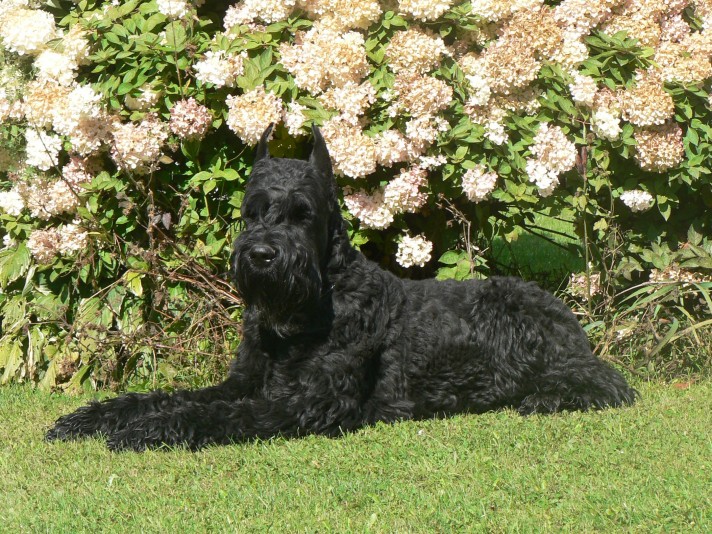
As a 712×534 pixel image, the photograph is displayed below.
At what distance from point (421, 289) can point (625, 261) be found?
1682mm

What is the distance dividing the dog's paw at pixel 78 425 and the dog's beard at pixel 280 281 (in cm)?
104

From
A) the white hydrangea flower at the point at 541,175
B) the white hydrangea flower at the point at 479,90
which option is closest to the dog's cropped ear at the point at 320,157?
the white hydrangea flower at the point at 479,90

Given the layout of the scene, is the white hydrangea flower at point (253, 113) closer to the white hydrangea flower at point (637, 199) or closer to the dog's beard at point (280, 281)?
the dog's beard at point (280, 281)

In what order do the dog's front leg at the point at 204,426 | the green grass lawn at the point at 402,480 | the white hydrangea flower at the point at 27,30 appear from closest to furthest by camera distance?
the green grass lawn at the point at 402,480 → the dog's front leg at the point at 204,426 → the white hydrangea flower at the point at 27,30

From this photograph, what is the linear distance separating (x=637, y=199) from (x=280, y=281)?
272 centimetres

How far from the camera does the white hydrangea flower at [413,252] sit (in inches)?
257

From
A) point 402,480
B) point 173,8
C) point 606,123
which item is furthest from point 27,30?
point 402,480

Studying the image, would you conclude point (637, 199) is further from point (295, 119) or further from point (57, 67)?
point (57, 67)

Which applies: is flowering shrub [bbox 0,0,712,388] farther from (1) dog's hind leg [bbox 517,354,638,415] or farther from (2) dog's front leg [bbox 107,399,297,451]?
(2) dog's front leg [bbox 107,399,297,451]

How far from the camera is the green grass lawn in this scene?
398 centimetres

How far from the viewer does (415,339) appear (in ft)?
18.7

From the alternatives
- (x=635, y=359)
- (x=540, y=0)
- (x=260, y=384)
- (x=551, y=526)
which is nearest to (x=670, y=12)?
(x=540, y=0)

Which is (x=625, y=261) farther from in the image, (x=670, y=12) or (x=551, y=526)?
(x=551, y=526)

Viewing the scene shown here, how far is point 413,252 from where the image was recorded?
6.52 metres
